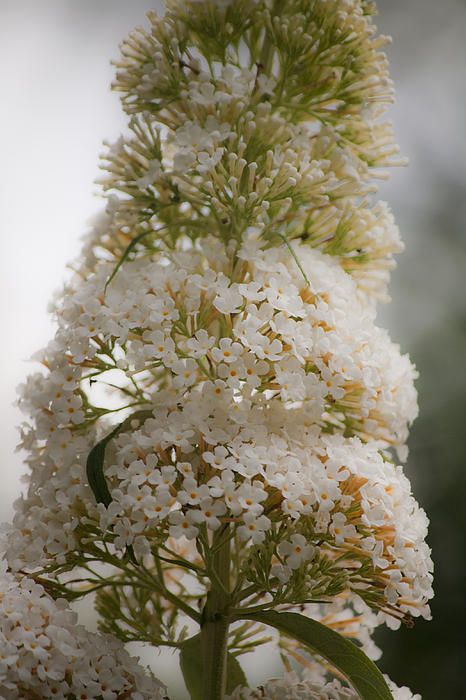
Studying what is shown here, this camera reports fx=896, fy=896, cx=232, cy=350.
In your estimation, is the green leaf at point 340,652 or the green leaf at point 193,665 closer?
the green leaf at point 340,652

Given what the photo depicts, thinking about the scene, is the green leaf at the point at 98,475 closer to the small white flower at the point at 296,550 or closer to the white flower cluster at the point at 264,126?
the small white flower at the point at 296,550

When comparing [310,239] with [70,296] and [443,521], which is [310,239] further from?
[443,521]

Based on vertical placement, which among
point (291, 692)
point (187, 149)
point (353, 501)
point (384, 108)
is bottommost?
point (291, 692)

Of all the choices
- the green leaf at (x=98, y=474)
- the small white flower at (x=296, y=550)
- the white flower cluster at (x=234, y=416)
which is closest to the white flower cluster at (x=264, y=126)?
the white flower cluster at (x=234, y=416)

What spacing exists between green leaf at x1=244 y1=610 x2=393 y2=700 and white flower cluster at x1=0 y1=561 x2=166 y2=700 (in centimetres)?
25

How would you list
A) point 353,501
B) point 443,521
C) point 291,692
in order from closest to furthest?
point 353,501
point 291,692
point 443,521

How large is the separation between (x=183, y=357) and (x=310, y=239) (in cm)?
42

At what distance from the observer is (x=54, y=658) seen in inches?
58.5

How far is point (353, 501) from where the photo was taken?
1.57m

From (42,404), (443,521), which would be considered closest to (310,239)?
(42,404)

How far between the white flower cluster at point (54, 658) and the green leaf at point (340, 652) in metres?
0.25

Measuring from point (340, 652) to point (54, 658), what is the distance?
19.2 inches

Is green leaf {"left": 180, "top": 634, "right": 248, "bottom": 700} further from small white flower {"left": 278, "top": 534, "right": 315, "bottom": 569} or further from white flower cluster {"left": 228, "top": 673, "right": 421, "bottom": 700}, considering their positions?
small white flower {"left": 278, "top": 534, "right": 315, "bottom": 569}

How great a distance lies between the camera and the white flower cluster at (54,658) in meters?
1.45
